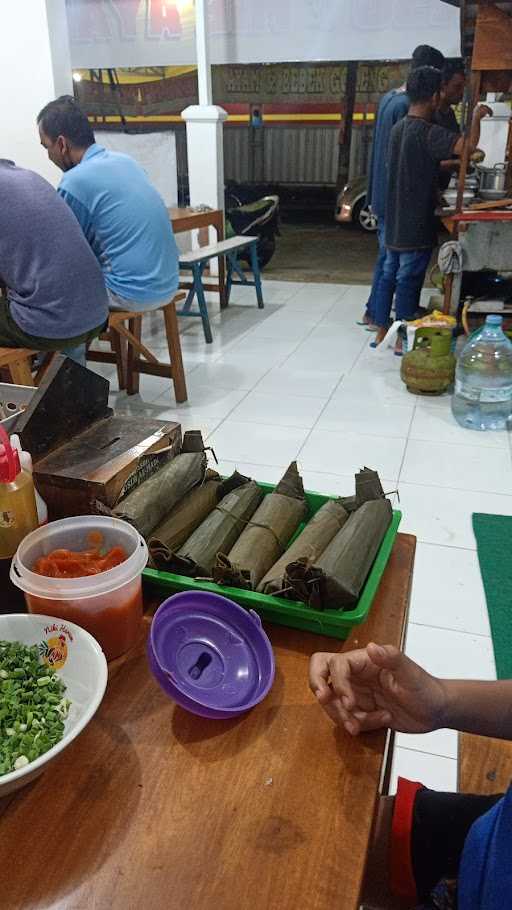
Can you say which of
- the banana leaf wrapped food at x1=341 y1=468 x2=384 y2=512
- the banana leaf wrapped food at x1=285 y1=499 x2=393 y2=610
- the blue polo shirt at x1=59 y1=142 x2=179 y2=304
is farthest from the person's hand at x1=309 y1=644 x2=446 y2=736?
the blue polo shirt at x1=59 y1=142 x2=179 y2=304

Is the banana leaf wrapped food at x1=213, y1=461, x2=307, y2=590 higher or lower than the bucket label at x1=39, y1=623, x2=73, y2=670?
lower

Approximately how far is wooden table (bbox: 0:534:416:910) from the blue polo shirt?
2942 millimetres

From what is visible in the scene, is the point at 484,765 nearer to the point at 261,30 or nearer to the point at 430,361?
the point at 430,361

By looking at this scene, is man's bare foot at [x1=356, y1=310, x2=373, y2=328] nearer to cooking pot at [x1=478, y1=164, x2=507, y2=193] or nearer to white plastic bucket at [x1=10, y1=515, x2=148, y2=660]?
cooking pot at [x1=478, y1=164, x2=507, y2=193]

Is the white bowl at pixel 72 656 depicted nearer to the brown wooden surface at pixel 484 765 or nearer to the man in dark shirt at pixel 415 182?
the brown wooden surface at pixel 484 765

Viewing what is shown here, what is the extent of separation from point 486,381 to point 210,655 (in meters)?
3.11

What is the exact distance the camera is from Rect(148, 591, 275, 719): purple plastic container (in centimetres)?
88

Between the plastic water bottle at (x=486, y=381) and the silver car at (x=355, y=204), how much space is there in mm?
5281

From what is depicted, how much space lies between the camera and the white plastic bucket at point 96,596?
942mm

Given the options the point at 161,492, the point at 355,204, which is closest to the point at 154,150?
the point at 355,204

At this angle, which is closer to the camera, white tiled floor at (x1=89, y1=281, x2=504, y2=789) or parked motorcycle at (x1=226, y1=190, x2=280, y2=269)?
white tiled floor at (x1=89, y1=281, x2=504, y2=789)

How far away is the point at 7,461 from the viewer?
40.9 inches

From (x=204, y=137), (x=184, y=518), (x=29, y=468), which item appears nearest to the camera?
(x=29, y=468)

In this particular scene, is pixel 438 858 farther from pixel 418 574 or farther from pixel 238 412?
pixel 238 412
